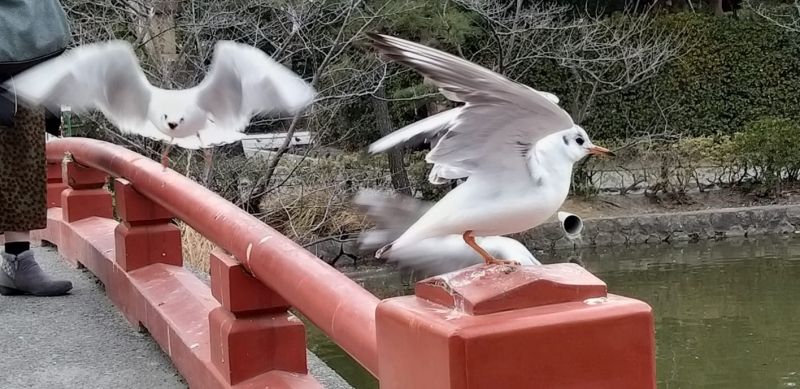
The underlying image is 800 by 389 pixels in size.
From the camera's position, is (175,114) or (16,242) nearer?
(175,114)

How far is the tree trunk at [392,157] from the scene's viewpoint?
33.5 feet

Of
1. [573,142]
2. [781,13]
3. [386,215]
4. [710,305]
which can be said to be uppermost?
[781,13]

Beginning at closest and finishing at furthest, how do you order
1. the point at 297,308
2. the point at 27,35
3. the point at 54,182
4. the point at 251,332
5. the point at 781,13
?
the point at 297,308 → the point at 251,332 → the point at 27,35 → the point at 54,182 → the point at 781,13

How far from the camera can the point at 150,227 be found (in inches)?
127

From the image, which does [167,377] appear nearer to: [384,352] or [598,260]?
[384,352]

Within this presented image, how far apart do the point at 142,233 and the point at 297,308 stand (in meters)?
1.64

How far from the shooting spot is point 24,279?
3496 mm

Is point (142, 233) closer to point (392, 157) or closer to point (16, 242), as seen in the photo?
point (16, 242)

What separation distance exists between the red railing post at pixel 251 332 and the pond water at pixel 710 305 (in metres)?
4.26

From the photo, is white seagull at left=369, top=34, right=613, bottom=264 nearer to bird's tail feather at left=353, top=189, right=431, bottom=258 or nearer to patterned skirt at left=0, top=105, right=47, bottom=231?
bird's tail feather at left=353, top=189, right=431, bottom=258

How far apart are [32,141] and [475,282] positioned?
2.66m

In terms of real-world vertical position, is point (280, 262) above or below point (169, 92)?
below

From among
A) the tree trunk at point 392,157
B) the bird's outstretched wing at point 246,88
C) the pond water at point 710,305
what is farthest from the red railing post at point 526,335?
the tree trunk at point 392,157

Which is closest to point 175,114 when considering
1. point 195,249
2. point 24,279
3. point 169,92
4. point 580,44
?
point 169,92
